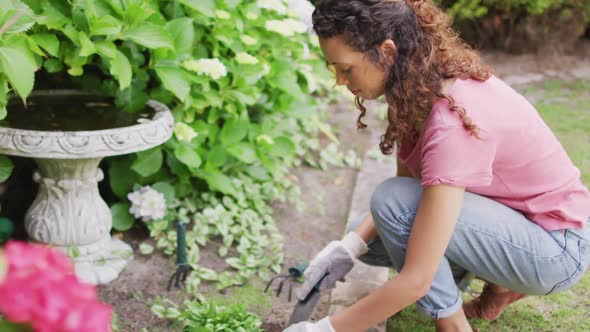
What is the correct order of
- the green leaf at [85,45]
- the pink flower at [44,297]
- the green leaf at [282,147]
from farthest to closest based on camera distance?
the green leaf at [282,147] → the green leaf at [85,45] → the pink flower at [44,297]

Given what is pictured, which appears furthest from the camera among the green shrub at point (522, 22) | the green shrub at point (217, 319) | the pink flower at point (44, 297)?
the green shrub at point (522, 22)

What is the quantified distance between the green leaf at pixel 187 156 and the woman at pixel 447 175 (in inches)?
29.8

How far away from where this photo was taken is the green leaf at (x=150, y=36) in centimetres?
211

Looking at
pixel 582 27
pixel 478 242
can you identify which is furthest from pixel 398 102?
pixel 582 27

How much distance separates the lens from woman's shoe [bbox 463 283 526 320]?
207 centimetres

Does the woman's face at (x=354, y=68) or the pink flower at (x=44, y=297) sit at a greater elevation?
the woman's face at (x=354, y=68)

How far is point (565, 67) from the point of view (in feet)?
16.3

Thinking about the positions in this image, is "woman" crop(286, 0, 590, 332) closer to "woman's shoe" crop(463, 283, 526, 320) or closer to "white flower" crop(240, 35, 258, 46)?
"woman's shoe" crop(463, 283, 526, 320)

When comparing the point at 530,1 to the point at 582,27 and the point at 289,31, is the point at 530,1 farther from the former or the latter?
the point at 289,31

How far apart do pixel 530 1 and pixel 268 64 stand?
8.90 feet

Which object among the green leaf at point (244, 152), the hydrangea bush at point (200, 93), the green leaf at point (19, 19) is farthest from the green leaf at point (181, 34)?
the green leaf at point (19, 19)

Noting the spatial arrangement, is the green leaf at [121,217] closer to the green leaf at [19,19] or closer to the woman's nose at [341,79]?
the green leaf at [19,19]

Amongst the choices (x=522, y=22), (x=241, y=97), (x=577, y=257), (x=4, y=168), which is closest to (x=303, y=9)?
(x=241, y=97)

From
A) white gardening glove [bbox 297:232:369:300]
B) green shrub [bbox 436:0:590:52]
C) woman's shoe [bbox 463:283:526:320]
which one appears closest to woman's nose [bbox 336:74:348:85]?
white gardening glove [bbox 297:232:369:300]
